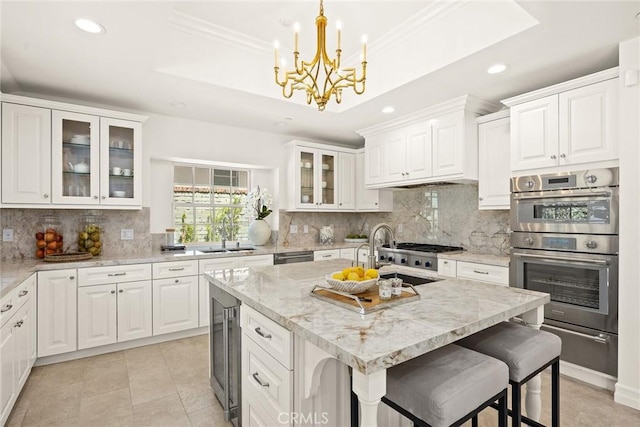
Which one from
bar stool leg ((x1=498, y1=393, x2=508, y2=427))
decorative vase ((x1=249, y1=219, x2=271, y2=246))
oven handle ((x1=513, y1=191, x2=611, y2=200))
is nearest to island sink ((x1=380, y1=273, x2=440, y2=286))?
bar stool leg ((x1=498, y1=393, x2=508, y2=427))

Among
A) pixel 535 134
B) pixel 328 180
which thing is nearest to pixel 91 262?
pixel 328 180

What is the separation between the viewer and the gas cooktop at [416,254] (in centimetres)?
360

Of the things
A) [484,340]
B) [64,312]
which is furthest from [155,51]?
[484,340]

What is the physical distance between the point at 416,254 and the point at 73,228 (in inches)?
143

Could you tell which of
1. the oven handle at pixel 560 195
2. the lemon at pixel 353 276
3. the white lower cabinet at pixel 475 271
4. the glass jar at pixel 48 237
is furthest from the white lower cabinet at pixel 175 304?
the oven handle at pixel 560 195

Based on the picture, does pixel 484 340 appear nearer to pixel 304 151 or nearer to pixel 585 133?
pixel 585 133

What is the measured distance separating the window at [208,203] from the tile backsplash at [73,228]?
45cm

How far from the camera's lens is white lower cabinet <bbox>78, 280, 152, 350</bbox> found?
303 cm

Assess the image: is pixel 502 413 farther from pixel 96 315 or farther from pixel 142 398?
pixel 96 315

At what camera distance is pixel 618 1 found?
1849 millimetres

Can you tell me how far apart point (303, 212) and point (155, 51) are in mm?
2949

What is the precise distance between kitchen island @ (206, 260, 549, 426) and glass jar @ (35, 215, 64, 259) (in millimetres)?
2060

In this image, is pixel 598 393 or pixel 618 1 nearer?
pixel 618 1

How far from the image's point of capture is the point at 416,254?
12.4 ft
